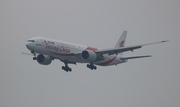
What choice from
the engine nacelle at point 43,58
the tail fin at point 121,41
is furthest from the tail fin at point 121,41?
the engine nacelle at point 43,58

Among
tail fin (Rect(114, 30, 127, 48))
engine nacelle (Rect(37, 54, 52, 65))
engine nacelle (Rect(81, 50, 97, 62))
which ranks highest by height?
tail fin (Rect(114, 30, 127, 48))

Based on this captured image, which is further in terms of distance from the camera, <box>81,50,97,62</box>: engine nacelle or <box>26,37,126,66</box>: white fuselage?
<box>81,50,97,62</box>: engine nacelle

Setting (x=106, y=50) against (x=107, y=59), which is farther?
(x=107, y=59)

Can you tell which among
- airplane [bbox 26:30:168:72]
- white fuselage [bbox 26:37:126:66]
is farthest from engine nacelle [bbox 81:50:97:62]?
white fuselage [bbox 26:37:126:66]

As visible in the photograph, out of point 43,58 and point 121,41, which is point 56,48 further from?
point 121,41

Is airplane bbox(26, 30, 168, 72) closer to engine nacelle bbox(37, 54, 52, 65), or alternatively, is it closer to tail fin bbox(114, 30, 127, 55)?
engine nacelle bbox(37, 54, 52, 65)

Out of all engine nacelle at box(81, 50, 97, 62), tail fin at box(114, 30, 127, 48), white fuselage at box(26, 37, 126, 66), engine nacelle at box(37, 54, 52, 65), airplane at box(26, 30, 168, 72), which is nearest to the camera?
white fuselage at box(26, 37, 126, 66)

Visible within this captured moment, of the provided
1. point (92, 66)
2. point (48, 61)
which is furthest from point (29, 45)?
point (92, 66)

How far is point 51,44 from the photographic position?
73188 millimetres

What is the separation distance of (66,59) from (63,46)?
309 cm

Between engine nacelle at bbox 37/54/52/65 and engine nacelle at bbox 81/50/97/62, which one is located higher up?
engine nacelle at bbox 37/54/52/65

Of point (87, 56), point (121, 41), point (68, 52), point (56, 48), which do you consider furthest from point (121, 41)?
point (56, 48)

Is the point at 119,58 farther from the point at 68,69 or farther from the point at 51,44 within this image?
the point at 51,44

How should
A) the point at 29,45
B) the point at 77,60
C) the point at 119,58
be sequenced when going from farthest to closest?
the point at 119,58, the point at 77,60, the point at 29,45
